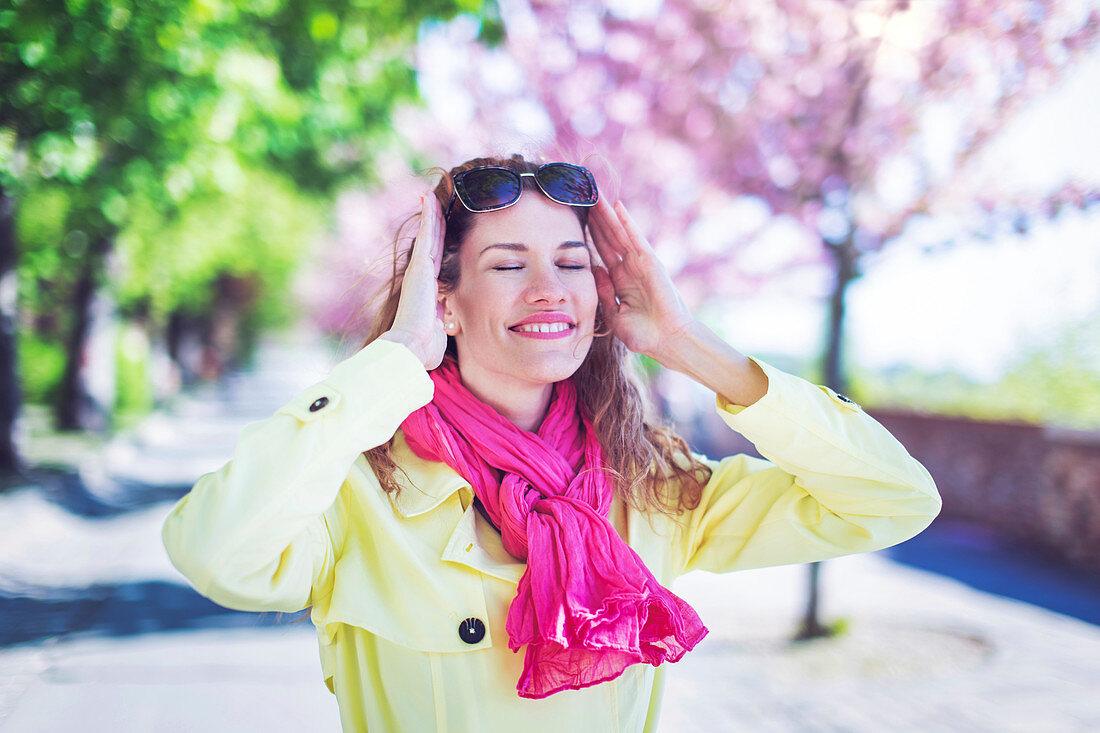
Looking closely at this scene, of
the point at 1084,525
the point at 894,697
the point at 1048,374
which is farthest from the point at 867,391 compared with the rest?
the point at 894,697

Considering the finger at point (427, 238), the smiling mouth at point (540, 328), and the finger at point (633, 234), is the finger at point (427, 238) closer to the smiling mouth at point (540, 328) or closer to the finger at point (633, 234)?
the smiling mouth at point (540, 328)

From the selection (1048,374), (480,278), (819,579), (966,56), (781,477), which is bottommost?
(819,579)

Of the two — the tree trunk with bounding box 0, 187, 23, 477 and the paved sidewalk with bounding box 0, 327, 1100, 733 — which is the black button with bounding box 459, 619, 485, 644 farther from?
the tree trunk with bounding box 0, 187, 23, 477

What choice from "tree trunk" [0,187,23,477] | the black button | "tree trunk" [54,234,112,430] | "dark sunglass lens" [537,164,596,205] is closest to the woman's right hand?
"dark sunglass lens" [537,164,596,205]

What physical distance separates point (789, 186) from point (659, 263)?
4.48 m

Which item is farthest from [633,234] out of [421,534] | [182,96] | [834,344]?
[182,96]

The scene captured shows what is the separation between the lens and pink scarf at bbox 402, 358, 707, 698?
1.71 metres

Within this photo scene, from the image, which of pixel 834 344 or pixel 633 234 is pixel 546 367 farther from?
pixel 834 344

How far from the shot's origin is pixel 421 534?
1825 millimetres

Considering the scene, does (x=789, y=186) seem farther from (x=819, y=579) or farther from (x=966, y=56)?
(x=819, y=579)

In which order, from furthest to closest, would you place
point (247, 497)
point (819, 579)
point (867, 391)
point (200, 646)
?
1. point (867, 391)
2. point (819, 579)
3. point (200, 646)
4. point (247, 497)

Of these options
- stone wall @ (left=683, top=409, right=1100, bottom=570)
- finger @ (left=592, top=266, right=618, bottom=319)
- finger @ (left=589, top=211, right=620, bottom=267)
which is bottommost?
stone wall @ (left=683, top=409, right=1100, bottom=570)

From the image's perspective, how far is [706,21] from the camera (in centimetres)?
619

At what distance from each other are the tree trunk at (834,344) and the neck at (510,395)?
4.26 metres
